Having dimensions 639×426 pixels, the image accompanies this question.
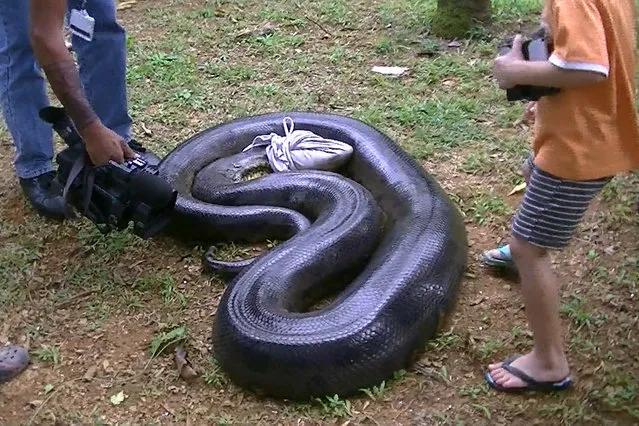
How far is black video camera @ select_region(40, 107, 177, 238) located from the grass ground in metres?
0.38

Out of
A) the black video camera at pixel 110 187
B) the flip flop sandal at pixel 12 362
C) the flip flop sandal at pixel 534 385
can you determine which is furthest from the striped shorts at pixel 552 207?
the flip flop sandal at pixel 12 362

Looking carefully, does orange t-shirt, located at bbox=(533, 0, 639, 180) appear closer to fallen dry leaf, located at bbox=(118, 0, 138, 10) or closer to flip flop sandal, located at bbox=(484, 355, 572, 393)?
flip flop sandal, located at bbox=(484, 355, 572, 393)

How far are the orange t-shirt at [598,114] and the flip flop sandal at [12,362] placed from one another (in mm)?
2302

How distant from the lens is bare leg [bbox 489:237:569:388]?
114 inches

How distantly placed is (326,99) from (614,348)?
2956 millimetres

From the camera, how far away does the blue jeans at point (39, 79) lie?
168 inches

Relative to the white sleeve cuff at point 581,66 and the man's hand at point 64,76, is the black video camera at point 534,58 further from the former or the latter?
the man's hand at point 64,76

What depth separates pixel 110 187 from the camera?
12.4 ft

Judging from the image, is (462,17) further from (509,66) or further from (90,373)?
(90,373)

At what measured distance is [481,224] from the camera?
4.27 metres

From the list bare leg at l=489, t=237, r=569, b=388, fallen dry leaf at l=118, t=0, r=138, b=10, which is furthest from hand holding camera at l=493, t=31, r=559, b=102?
fallen dry leaf at l=118, t=0, r=138, b=10

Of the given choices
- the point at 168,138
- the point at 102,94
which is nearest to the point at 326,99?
the point at 168,138

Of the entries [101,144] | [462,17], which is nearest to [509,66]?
[101,144]

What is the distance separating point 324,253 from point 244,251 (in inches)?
22.8
